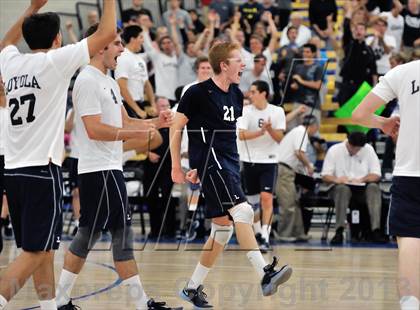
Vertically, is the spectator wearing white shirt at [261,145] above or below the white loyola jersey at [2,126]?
below

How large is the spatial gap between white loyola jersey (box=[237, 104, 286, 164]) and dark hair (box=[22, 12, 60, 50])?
25.4 feet

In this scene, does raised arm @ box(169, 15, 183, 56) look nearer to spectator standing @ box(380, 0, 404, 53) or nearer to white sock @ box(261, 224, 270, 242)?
spectator standing @ box(380, 0, 404, 53)

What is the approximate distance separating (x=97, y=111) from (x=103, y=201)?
0.74 m

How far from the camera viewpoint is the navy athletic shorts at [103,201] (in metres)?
7.49

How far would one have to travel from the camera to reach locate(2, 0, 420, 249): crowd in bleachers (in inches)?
577

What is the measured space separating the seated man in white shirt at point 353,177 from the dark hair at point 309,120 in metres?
0.72

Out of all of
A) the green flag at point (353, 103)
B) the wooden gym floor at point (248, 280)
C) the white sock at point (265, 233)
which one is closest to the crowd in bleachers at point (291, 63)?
the green flag at point (353, 103)

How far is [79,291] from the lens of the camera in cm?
912

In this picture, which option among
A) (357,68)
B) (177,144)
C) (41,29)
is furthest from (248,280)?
(357,68)

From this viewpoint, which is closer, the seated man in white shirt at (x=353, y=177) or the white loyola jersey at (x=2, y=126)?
the white loyola jersey at (x=2, y=126)

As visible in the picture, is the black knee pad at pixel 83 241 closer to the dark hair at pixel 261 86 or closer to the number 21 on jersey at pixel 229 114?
the number 21 on jersey at pixel 229 114

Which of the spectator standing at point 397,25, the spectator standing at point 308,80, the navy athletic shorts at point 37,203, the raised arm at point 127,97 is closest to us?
the navy athletic shorts at point 37,203

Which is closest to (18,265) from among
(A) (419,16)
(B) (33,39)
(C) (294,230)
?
(B) (33,39)

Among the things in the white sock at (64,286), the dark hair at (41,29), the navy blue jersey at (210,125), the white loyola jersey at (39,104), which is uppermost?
the dark hair at (41,29)
